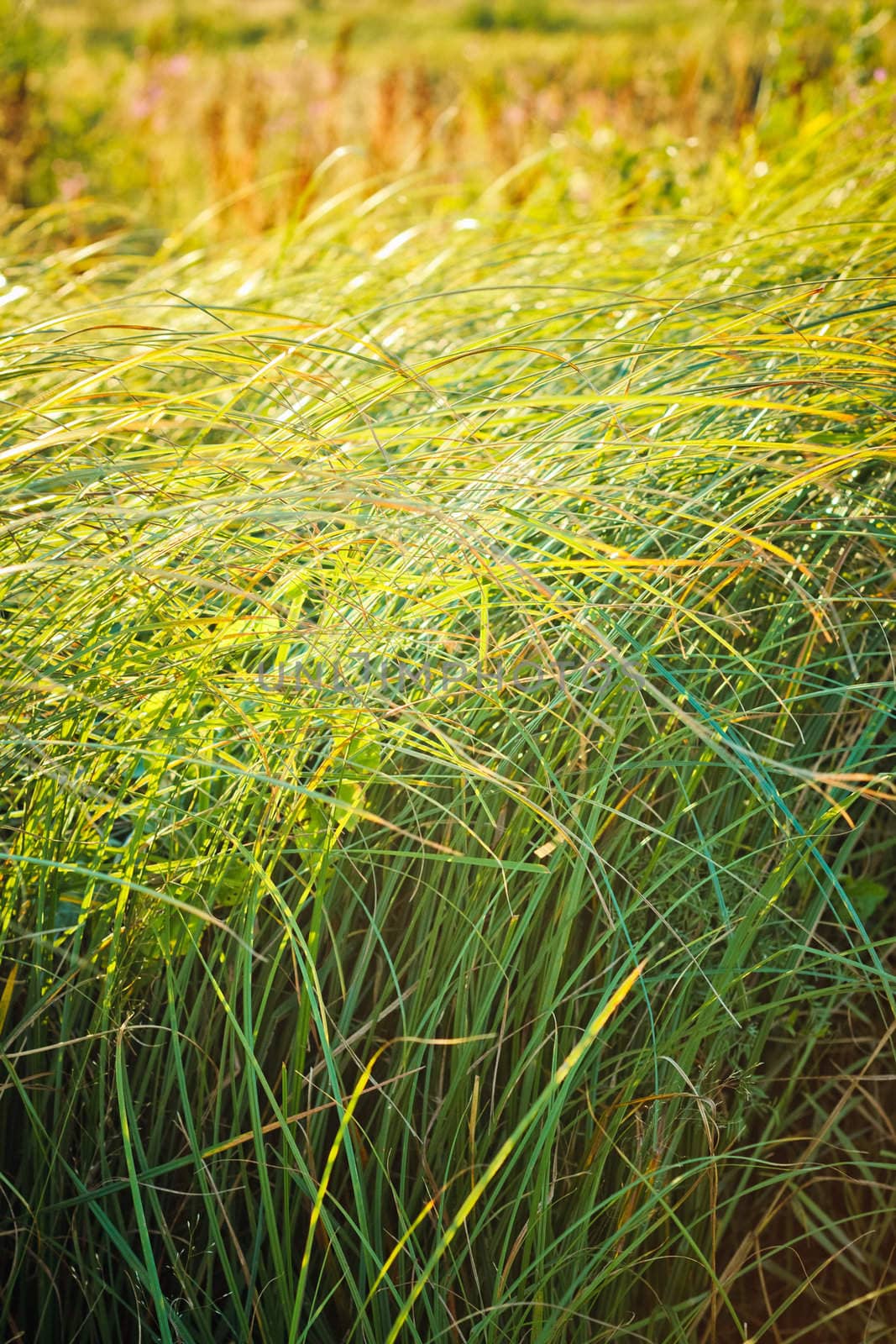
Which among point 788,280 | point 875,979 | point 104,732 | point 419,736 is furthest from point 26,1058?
point 788,280

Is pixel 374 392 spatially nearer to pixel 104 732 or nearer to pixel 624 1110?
pixel 104 732

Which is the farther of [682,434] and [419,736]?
[682,434]

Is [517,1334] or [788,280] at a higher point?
[788,280]

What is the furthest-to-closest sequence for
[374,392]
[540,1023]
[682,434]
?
[682,434]
[374,392]
[540,1023]

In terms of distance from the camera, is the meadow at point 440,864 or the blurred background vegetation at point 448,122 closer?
the meadow at point 440,864

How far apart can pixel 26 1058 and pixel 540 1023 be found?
19.2 inches

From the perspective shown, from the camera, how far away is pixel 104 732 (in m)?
1.06

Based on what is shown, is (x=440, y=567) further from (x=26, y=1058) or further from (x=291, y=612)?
(x=26, y=1058)

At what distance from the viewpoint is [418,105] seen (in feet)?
15.6

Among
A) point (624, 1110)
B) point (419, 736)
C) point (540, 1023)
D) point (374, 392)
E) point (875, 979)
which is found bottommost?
point (875, 979)

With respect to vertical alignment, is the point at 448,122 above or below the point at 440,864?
above

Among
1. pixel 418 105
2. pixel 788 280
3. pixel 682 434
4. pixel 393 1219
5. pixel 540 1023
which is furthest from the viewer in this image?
pixel 418 105

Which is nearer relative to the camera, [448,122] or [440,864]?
[440,864]

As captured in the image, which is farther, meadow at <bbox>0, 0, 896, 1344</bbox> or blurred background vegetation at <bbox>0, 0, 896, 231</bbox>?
blurred background vegetation at <bbox>0, 0, 896, 231</bbox>
